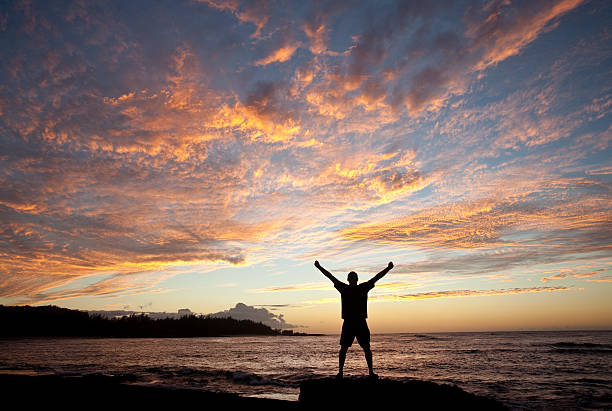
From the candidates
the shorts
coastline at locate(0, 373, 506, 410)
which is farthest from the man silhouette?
coastline at locate(0, 373, 506, 410)

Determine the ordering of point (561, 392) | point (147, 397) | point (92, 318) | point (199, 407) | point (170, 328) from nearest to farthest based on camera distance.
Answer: point (199, 407)
point (147, 397)
point (561, 392)
point (92, 318)
point (170, 328)

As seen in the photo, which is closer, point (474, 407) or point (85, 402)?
point (474, 407)

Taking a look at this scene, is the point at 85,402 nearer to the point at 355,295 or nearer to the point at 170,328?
the point at 355,295

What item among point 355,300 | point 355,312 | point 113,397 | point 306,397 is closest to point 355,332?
point 355,312

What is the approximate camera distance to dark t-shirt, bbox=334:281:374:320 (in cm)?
825

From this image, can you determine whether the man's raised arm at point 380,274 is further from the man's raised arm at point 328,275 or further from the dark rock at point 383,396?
the dark rock at point 383,396

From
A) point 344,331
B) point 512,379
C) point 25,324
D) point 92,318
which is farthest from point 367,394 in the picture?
point 92,318

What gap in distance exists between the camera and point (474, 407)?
7293 millimetres

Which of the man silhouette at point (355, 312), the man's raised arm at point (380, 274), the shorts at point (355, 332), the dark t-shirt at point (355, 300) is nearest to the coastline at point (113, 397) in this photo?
the shorts at point (355, 332)

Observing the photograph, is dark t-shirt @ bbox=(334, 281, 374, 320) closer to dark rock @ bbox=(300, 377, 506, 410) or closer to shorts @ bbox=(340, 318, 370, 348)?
shorts @ bbox=(340, 318, 370, 348)

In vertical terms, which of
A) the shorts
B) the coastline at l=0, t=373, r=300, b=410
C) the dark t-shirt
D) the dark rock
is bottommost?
the coastline at l=0, t=373, r=300, b=410

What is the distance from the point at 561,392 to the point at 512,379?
3656 millimetres

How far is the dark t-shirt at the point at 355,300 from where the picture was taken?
8250 millimetres

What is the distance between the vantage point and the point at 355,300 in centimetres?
827
